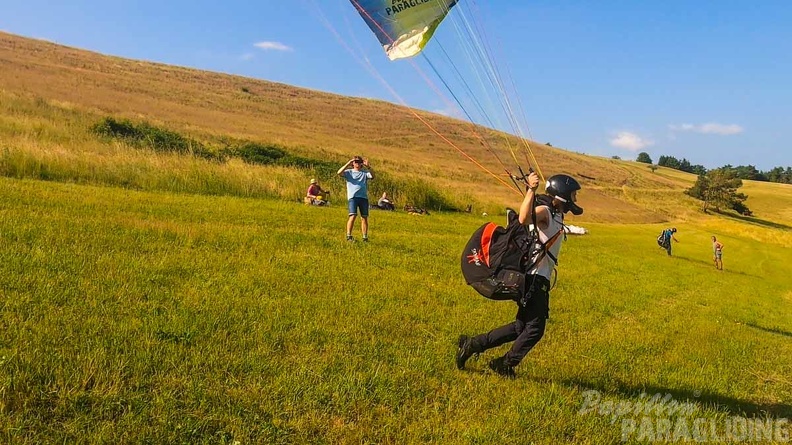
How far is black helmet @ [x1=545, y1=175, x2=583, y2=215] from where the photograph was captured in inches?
224

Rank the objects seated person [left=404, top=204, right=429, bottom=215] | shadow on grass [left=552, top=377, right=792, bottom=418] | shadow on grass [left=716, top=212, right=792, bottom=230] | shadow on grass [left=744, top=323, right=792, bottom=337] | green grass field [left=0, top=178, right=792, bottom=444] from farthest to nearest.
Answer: shadow on grass [left=716, top=212, right=792, bottom=230] → seated person [left=404, top=204, right=429, bottom=215] → shadow on grass [left=744, top=323, right=792, bottom=337] → shadow on grass [left=552, top=377, right=792, bottom=418] → green grass field [left=0, top=178, right=792, bottom=444]

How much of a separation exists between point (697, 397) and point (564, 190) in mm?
3283

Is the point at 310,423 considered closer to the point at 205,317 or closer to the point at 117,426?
the point at 117,426

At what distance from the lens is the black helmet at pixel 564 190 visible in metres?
5.68

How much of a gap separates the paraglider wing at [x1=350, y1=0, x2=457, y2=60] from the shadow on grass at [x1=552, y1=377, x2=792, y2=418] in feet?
18.1

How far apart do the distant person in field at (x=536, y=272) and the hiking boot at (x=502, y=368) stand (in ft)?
0.04

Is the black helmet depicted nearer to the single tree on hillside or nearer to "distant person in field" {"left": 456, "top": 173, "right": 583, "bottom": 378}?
"distant person in field" {"left": 456, "top": 173, "right": 583, "bottom": 378}

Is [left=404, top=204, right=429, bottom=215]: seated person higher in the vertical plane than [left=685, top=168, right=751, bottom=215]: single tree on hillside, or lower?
lower

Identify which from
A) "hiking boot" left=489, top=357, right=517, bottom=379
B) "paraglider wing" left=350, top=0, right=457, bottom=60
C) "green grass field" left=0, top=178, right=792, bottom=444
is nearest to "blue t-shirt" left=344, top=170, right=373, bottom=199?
"green grass field" left=0, top=178, right=792, bottom=444

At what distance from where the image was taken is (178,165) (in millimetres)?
20047

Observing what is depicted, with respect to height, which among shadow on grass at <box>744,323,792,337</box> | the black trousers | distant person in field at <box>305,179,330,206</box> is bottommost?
shadow on grass at <box>744,323,792,337</box>

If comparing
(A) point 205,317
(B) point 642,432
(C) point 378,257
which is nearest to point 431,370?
(B) point 642,432

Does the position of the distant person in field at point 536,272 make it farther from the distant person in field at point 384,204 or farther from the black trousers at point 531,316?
the distant person in field at point 384,204

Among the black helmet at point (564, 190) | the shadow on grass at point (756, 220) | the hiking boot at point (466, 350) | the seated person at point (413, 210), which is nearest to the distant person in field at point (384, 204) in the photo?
the seated person at point (413, 210)
